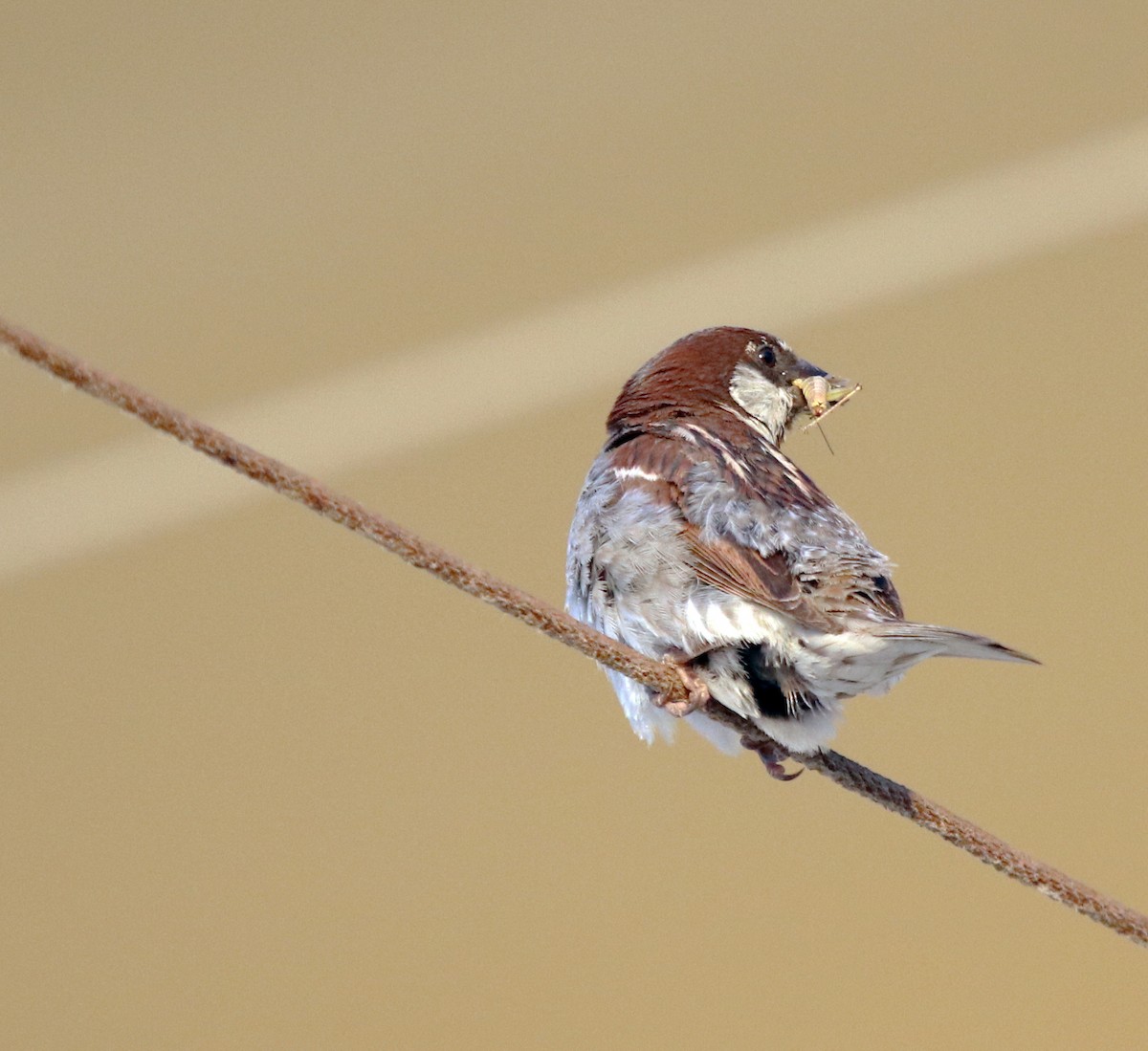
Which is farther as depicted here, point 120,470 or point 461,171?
point 120,470

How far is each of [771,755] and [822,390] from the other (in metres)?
1.19

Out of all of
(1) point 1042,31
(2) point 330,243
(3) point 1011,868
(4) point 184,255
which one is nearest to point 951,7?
(1) point 1042,31

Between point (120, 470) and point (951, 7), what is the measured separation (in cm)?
361

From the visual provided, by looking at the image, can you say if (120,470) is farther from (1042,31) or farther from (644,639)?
(644,639)

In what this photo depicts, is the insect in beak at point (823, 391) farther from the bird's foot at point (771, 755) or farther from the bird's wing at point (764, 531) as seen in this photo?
the bird's foot at point (771, 755)

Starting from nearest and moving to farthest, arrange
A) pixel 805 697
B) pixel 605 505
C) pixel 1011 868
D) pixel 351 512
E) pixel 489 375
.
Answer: pixel 351 512
pixel 1011 868
pixel 805 697
pixel 605 505
pixel 489 375

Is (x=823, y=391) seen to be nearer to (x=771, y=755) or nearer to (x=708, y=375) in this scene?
(x=708, y=375)

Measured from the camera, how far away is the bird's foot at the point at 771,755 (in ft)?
11.3

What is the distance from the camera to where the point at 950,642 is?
290 cm

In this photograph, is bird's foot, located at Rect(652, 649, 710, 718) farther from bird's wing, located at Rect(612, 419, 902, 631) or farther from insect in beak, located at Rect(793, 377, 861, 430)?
insect in beak, located at Rect(793, 377, 861, 430)

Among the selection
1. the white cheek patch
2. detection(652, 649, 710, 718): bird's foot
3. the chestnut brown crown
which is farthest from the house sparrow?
the white cheek patch

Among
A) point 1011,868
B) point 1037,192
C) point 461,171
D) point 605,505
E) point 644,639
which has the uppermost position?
point 461,171

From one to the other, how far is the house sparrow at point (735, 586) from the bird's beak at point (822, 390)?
420 mm

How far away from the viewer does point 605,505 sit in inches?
146
